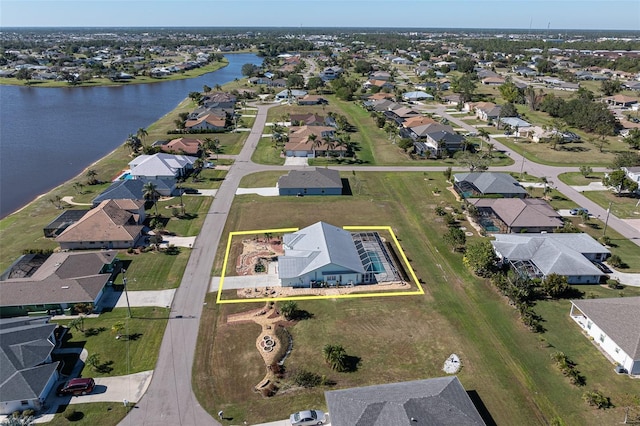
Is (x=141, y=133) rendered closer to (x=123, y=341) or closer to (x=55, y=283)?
(x=55, y=283)

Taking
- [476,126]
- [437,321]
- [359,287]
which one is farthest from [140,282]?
[476,126]

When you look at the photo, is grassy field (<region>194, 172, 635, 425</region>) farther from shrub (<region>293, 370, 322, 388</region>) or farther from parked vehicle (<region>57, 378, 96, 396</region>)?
parked vehicle (<region>57, 378, 96, 396</region>)

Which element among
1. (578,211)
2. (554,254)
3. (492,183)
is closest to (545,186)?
(578,211)

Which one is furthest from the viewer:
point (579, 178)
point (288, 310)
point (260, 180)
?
point (579, 178)

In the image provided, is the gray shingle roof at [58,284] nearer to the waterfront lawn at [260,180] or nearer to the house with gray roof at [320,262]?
the house with gray roof at [320,262]

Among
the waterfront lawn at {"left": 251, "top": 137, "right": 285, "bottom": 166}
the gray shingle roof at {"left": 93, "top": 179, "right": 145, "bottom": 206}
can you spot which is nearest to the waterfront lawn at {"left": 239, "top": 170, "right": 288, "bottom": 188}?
the waterfront lawn at {"left": 251, "top": 137, "right": 285, "bottom": 166}

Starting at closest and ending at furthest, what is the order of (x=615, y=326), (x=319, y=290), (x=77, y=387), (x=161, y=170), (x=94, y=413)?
(x=94, y=413) < (x=77, y=387) < (x=615, y=326) < (x=319, y=290) < (x=161, y=170)
